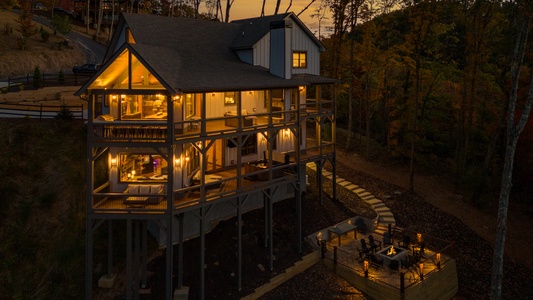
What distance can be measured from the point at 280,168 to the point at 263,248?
464cm

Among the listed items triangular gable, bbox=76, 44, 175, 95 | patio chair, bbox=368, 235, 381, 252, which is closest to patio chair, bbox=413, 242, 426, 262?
patio chair, bbox=368, 235, 381, 252

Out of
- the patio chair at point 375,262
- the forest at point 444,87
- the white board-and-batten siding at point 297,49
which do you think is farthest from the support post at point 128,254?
the forest at point 444,87

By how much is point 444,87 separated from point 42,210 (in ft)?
128

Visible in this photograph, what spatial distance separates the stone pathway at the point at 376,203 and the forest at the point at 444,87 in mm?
5222

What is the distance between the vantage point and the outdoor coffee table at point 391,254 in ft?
61.4

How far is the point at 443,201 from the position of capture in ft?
92.4

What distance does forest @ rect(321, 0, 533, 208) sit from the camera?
93.0 ft

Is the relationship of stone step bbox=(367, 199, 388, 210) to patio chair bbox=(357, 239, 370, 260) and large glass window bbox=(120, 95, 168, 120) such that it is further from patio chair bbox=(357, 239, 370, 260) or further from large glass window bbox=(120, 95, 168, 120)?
large glass window bbox=(120, 95, 168, 120)

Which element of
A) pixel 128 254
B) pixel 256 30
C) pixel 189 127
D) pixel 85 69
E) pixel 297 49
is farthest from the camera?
pixel 85 69

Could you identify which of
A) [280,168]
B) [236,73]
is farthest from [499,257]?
[236,73]

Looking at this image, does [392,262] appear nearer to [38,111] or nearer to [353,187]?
[353,187]

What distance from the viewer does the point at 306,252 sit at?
20859mm

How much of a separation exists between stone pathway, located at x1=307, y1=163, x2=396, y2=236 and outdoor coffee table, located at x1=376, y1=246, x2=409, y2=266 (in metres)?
2.84

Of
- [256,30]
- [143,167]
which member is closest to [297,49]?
[256,30]
